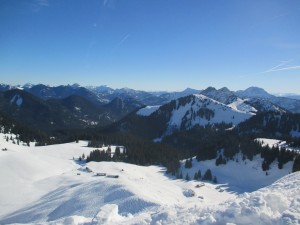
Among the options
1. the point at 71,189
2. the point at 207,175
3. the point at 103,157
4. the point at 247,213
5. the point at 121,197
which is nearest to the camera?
the point at 247,213

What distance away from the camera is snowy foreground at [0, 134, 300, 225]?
73.5ft

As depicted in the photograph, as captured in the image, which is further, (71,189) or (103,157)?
(103,157)

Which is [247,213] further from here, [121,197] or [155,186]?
[155,186]

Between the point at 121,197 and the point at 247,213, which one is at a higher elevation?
the point at 247,213

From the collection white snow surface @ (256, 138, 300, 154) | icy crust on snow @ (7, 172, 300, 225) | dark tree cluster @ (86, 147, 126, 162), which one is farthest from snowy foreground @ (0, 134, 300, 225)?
white snow surface @ (256, 138, 300, 154)

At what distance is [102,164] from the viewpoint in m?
136

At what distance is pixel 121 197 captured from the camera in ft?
221

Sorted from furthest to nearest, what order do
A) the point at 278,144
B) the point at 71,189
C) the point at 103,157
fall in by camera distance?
the point at 103,157 → the point at 278,144 → the point at 71,189

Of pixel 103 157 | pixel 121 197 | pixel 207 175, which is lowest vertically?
pixel 207 175

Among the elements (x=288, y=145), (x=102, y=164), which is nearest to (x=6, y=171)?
(x=102, y=164)

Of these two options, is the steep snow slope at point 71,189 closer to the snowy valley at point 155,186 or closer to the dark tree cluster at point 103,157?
the snowy valley at point 155,186

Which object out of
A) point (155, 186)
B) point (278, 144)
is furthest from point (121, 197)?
point (278, 144)

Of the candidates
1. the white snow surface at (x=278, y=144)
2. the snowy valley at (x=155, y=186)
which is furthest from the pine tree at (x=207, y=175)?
the white snow surface at (x=278, y=144)

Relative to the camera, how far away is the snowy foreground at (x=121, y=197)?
73.5ft
